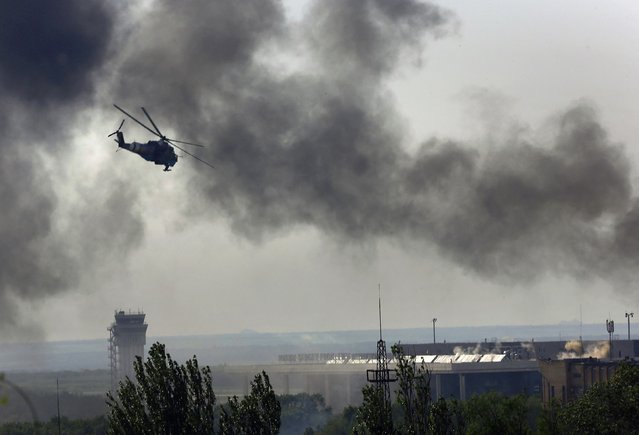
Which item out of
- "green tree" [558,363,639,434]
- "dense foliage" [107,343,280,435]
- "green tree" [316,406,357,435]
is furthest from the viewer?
"green tree" [316,406,357,435]

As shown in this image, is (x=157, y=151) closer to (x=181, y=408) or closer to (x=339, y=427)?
(x=181, y=408)

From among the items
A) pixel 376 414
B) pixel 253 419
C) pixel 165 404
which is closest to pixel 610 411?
pixel 376 414

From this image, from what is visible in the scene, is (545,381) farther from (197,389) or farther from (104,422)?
(197,389)

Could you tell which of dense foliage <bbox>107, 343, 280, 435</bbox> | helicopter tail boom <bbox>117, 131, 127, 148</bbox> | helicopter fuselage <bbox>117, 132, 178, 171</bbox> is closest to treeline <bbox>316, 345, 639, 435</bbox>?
dense foliage <bbox>107, 343, 280, 435</bbox>

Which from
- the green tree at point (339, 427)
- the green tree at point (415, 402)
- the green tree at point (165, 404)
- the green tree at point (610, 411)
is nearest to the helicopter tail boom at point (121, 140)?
the green tree at point (165, 404)

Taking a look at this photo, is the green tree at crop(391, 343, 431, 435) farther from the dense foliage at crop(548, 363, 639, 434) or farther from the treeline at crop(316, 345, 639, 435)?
the dense foliage at crop(548, 363, 639, 434)

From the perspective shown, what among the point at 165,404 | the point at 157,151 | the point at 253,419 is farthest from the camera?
the point at 157,151

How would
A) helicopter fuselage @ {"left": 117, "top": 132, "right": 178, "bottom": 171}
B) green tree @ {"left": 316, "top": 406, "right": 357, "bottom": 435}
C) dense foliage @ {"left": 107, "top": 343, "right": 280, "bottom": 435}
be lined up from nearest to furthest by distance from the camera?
dense foliage @ {"left": 107, "top": 343, "right": 280, "bottom": 435}
helicopter fuselage @ {"left": 117, "top": 132, "right": 178, "bottom": 171}
green tree @ {"left": 316, "top": 406, "right": 357, "bottom": 435}
